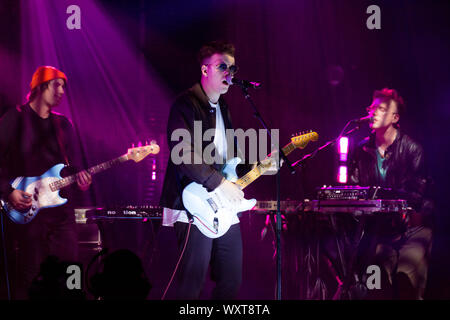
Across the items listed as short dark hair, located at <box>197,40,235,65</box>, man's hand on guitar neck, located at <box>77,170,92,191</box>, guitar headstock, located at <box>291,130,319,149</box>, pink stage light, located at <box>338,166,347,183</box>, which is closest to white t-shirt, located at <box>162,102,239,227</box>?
short dark hair, located at <box>197,40,235,65</box>

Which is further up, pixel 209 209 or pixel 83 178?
pixel 83 178

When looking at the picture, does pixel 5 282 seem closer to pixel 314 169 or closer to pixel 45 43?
pixel 45 43

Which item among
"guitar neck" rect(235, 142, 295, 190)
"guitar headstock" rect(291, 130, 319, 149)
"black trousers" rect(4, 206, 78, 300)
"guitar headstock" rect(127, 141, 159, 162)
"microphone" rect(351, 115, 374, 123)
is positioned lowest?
"black trousers" rect(4, 206, 78, 300)

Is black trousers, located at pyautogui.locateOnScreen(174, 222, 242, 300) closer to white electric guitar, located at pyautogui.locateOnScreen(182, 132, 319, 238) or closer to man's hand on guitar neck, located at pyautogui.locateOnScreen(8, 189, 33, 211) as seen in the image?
white electric guitar, located at pyautogui.locateOnScreen(182, 132, 319, 238)

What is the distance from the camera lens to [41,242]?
4531 mm

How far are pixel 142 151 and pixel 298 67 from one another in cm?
192

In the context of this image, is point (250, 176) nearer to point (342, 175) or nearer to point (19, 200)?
point (342, 175)

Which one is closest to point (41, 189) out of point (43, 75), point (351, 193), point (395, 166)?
point (43, 75)

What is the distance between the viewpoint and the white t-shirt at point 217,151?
3455mm

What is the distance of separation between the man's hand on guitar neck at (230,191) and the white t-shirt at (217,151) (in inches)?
6.2

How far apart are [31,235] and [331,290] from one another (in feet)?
9.51

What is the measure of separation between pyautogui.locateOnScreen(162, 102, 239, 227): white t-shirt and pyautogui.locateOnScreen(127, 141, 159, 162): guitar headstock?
4.40 ft

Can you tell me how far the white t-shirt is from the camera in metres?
3.46
